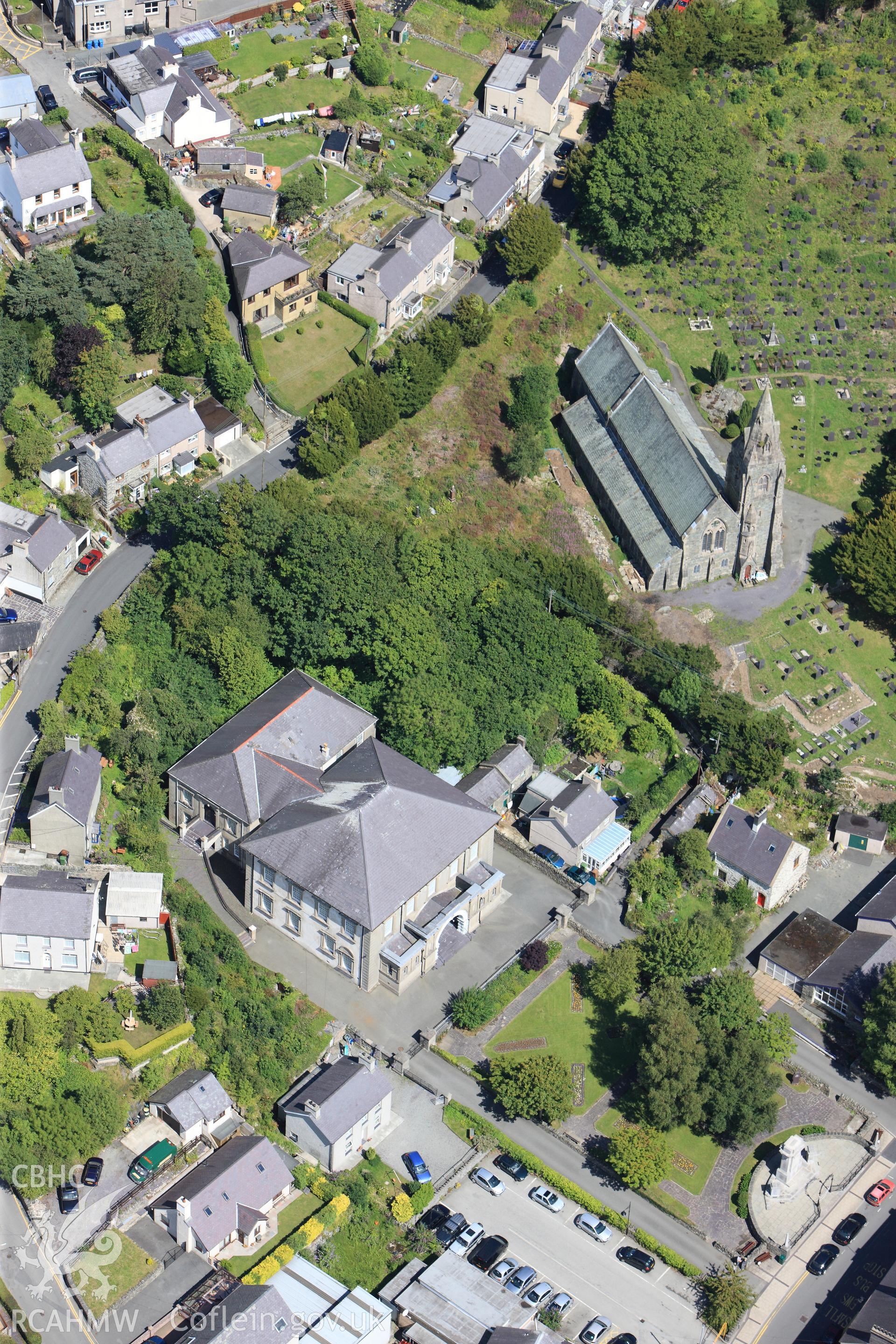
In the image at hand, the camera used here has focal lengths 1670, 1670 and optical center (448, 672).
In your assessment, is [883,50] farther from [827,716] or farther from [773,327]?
[827,716]

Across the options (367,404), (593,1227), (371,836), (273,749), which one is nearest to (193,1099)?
(371,836)

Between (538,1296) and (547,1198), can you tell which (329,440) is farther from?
(538,1296)

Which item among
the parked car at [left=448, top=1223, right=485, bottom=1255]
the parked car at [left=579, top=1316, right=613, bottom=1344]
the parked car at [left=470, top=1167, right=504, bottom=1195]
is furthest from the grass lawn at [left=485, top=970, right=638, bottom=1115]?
the parked car at [left=579, top=1316, right=613, bottom=1344]

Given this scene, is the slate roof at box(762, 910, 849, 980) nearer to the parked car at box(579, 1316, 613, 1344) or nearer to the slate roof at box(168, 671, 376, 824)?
the parked car at box(579, 1316, 613, 1344)

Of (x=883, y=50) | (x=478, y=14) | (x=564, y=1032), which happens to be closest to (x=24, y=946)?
(x=564, y=1032)

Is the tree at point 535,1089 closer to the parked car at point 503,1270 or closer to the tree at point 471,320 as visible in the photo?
the parked car at point 503,1270
